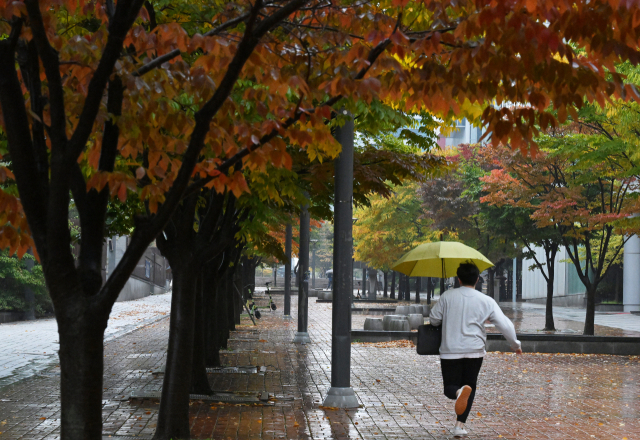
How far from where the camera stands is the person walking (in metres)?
7.14

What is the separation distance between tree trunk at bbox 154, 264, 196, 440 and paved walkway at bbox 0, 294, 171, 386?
15.4ft

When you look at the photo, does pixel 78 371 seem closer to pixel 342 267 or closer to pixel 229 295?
pixel 342 267

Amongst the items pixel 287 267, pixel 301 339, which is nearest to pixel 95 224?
pixel 301 339

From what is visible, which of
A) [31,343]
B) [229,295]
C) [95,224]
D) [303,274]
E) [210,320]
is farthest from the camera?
[229,295]

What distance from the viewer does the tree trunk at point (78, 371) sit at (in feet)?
12.9

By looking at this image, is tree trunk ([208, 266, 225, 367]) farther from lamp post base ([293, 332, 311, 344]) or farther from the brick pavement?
lamp post base ([293, 332, 311, 344])

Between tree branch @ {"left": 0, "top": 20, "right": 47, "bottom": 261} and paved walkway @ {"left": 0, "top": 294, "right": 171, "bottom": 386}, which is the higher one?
tree branch @ {"left": 0, "top": 20, "right": 47, "bottom": 261}

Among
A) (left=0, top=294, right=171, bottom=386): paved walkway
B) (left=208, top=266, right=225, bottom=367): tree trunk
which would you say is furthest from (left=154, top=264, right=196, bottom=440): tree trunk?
(left=208, top=266, right=225, bottom=367): tree trunk

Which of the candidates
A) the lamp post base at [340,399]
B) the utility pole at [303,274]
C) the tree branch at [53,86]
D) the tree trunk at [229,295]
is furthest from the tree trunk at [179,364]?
the utility pole at [303,274]

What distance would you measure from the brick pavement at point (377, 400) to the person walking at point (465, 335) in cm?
70

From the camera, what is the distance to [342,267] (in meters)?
9.57

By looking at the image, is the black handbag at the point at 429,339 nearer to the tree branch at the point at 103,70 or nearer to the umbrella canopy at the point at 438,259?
the umbrella canopy at the point at 438,259

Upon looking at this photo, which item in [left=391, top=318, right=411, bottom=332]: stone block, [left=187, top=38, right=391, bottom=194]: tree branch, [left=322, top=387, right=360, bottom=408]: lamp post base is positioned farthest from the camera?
[left=391, top=318, right=411, bottom=332]: stone block

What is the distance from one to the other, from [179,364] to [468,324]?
2961 millimetres
